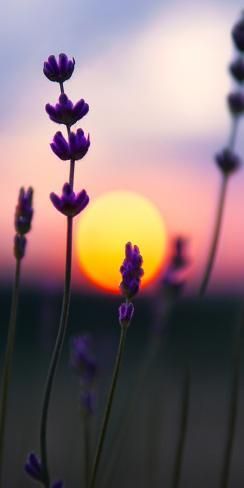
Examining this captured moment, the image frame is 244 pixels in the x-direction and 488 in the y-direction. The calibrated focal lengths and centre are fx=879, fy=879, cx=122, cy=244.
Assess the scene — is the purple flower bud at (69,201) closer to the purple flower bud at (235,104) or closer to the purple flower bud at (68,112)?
→ the purple flower bud at (68,112)

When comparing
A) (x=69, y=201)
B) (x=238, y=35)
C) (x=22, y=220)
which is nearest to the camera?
(x=69, y=201)

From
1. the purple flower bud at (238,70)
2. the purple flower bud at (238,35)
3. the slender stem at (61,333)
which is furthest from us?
the purple flower bud at (238,70)

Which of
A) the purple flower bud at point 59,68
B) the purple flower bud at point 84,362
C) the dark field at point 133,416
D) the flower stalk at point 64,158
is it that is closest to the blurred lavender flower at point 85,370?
the purple flower bud at point 84,362

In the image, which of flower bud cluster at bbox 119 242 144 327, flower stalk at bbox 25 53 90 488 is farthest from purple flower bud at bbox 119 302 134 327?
flower stalk at bbox 25 53 90 488

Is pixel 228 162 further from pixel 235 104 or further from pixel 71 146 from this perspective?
pixel 71 146

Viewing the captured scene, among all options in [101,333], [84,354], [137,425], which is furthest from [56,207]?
[101,333]

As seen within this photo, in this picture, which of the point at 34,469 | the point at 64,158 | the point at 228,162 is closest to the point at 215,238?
the point at 228,162
